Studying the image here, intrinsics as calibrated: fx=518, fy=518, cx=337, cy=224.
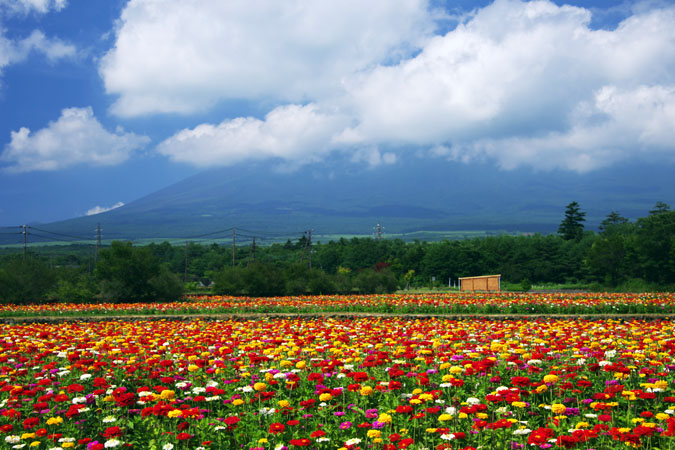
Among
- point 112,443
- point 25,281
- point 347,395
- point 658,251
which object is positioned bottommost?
point 347,395

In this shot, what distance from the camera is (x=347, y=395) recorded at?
21.7 feet

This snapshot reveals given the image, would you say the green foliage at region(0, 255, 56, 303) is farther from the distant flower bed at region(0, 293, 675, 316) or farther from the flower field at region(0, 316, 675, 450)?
the flower field at region(0, 316, 675, 450)

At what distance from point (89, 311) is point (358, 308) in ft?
32.3

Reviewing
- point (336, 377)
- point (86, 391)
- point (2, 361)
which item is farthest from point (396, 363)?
point (2, 361)

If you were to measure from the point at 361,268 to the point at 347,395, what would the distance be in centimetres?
4261

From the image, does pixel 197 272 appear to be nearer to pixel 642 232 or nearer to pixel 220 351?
pixel 642 232

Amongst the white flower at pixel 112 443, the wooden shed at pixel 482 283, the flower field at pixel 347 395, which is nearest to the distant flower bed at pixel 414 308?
the flower field at pixel 347 395

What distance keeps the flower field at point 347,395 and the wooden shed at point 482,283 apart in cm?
2431

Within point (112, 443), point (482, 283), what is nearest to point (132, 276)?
point (112, 443)

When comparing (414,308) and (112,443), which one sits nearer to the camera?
(112,443)

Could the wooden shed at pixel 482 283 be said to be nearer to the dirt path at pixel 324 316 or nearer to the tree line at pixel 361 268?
the tree line at pixel 361 268

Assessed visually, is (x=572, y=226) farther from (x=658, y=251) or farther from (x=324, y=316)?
(x=324, y=316)

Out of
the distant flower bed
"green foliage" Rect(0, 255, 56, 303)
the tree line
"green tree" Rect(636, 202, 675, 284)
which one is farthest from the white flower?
"green tree" Rect(636, 202, 675, 284)

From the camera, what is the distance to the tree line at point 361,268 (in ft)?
80.3
